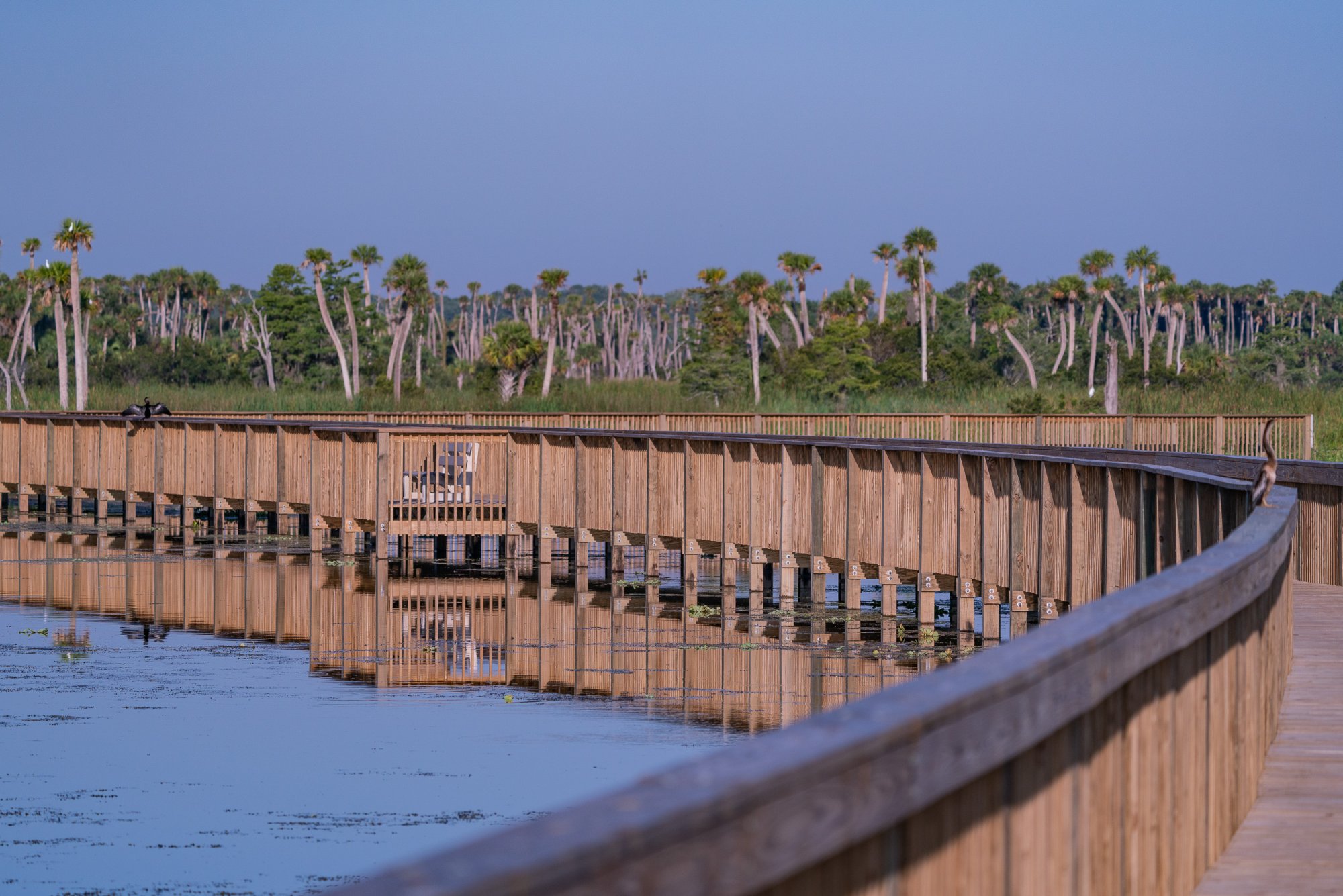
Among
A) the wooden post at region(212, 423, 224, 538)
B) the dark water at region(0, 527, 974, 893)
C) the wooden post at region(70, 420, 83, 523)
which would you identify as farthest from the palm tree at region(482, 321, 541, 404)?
the dark water at region(0, 527, 974, 893)

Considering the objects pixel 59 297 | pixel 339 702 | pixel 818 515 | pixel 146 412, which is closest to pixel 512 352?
pixel 59 297

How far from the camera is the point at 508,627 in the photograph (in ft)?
56.0

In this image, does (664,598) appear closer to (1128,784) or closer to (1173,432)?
(1128,784)

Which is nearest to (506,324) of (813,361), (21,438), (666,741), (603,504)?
(813,361)

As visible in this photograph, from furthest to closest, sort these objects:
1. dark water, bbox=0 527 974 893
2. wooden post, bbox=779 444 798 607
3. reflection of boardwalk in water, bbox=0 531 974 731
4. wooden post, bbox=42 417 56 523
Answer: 1. wooden post, bbox=42 417 56 523
2. wooden post, bbox=779 444 798 607
3. reflection of boardwalk in water, bbox=0 531 974 731
4. dark water, bbox=0 527 974 893

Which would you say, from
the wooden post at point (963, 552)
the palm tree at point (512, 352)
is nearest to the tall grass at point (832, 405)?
the wooden post at point (963, 552)

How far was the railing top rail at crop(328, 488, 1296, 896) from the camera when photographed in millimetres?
2074

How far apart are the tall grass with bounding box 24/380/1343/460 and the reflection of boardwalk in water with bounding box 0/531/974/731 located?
60.0ft

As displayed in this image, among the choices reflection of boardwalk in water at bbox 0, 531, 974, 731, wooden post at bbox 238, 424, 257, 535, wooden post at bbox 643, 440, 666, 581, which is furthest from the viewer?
wooden post at bbox 238, 424, 257, 535

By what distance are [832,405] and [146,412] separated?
2875 cm

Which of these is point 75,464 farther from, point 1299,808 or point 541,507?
point 1299,808

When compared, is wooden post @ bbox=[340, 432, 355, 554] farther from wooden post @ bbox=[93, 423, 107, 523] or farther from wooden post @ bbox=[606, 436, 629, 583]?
wooden post @ bbox=[93, 423, 107, 523]

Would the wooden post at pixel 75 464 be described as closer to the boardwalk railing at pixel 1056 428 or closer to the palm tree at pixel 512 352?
the boardwalk railing at pixel 1056 428

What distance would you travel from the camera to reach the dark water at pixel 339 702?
29.1ft
